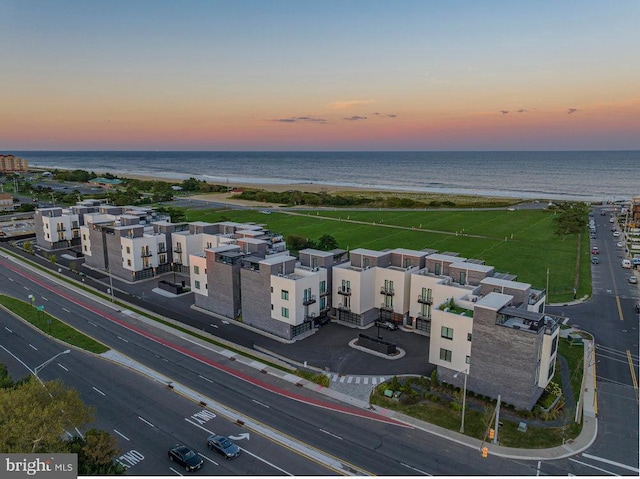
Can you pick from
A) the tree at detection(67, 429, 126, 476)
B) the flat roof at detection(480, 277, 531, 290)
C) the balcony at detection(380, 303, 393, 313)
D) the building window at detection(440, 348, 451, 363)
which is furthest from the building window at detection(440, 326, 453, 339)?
the tree at detection(67, 429, 126, 476)

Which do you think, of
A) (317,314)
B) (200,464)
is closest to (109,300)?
(317,314)

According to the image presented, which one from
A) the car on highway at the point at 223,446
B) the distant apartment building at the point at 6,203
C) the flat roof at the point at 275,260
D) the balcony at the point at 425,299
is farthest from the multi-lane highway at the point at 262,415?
the distant apartment building at the point at 6,203

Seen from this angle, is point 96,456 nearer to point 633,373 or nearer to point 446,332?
point 446,332

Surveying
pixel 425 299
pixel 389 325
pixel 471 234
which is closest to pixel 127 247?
pixel 389 325

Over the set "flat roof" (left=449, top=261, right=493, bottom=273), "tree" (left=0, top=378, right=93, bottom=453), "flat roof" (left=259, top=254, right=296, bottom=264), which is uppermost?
"flat roof" (left=259, top=254, right=296, bottom=264)

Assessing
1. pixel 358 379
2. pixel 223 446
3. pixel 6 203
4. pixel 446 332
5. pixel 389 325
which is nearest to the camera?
pixel 223 446

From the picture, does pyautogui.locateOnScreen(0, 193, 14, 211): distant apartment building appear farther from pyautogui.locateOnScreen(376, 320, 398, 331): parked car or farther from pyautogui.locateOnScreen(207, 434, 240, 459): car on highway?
pyautogui.locateOnScreen(207, 434, 240, 459): car on highway
